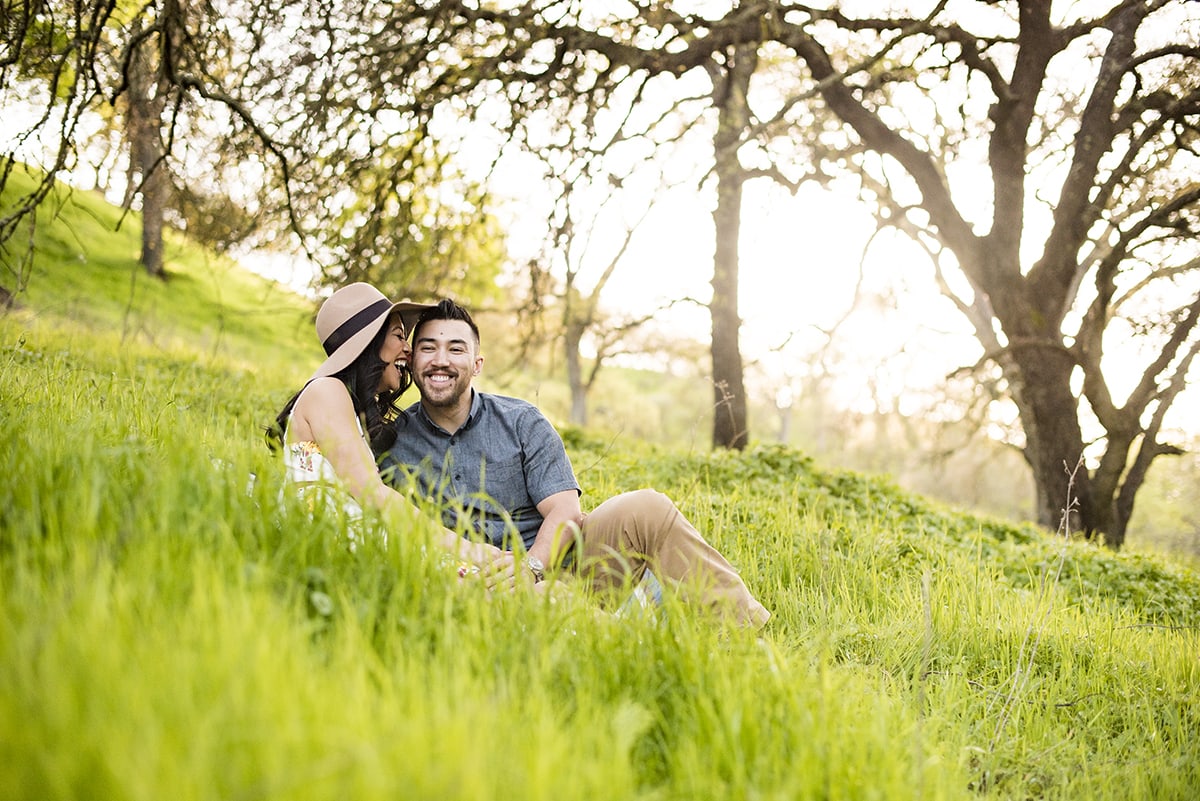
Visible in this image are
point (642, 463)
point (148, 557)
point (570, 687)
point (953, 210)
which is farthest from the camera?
point (953, 210)

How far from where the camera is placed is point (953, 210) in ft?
30.0

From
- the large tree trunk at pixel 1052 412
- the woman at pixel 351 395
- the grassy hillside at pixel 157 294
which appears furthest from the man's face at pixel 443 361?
the grassy hillside at pixel 157 294

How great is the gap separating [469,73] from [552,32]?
2.87 ft

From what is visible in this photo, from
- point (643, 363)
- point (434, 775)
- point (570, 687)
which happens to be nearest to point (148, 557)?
point (434, 775)

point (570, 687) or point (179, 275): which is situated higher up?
point (179, 275)

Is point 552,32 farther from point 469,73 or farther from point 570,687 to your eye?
point 570,687

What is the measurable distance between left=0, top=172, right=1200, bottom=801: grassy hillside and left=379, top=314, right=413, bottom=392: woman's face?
3.02 feet

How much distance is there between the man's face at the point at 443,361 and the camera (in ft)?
13.0

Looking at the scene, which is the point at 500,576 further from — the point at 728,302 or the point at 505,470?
the point at 728,302

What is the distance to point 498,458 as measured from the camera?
404 centimetres

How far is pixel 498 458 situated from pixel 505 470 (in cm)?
7

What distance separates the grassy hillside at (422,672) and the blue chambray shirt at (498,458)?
1.03 metres

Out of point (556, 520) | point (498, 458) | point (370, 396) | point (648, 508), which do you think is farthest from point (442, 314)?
point (648, 508)

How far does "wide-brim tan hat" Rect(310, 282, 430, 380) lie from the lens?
3881 mm
